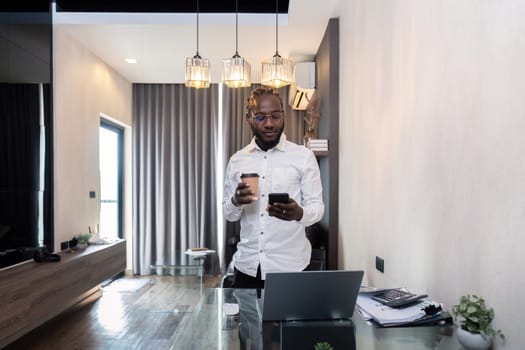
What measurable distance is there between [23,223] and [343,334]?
9.50 ft

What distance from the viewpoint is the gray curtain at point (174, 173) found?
5.37 m

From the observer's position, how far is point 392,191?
1.78m

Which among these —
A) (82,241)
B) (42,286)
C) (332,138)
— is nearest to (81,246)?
(82,241)

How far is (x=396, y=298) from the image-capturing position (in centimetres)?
125

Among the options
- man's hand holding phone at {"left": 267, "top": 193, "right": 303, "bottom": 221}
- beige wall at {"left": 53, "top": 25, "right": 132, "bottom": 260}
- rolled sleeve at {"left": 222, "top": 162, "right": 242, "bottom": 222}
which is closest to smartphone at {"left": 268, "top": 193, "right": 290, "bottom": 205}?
man's hand holding phone at {"left": 267, "top": 193, "right": 303, "bottom": 221}

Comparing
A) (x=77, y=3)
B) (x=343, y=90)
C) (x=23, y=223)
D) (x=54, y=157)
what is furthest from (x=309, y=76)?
(x=23, y=223)

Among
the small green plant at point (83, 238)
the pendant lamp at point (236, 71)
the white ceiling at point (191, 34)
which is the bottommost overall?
the small green plant at point (83, 238)

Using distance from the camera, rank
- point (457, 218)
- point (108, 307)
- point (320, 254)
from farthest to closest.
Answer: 1. point (108, 307)
2. point (320, 254)
3. point (457, 218)

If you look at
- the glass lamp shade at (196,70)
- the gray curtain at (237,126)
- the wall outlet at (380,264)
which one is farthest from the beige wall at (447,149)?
the gray curtain at (237,126)

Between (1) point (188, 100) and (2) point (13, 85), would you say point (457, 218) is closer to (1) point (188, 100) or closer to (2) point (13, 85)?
→ (2) point (13, 85)

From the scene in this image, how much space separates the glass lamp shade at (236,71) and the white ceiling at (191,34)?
2.06 feet

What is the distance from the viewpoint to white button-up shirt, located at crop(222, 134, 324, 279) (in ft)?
5.06

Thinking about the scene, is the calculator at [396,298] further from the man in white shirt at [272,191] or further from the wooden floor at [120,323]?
the wooden floor at [120,323]

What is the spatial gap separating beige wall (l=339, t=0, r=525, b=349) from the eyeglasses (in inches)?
22.0
